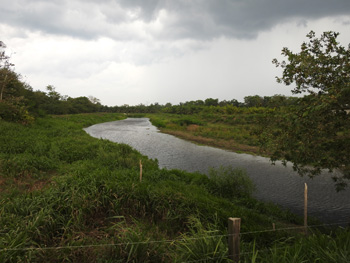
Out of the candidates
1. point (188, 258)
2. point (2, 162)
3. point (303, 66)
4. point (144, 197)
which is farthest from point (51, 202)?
point (303, 66)

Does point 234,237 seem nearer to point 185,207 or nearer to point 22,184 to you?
point 185,207

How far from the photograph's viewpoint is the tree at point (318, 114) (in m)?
5.34

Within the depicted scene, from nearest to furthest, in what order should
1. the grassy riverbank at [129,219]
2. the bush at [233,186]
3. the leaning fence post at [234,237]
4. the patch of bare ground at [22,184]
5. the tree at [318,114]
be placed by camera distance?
1. the leaning fence post at [234,237]
2. the grassy riverbank at [129,219]
3. the tree at [318,114]
4. the patch of bare ground at [22,184]
5. the bush at [233,186]

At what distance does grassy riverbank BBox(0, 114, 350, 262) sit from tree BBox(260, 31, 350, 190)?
2.12 metres

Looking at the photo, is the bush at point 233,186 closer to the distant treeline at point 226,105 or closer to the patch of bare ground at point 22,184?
the distant treeline at point 226,105

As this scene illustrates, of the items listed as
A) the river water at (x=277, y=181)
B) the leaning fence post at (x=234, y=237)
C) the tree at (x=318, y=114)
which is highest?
the tree at (x=318, y=114)

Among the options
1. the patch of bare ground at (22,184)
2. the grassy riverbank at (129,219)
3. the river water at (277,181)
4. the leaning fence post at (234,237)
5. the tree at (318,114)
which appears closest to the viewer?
the leaning fence post at (234,237)

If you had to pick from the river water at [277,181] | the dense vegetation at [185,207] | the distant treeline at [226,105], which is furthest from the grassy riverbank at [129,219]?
the distant treeline at [226,105]

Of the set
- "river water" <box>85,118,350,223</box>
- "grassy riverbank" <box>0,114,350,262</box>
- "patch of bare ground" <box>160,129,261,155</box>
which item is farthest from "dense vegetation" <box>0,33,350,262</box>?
"patch of bare ground" <box>160,129,261,155</box>

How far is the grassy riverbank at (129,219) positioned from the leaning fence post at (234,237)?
22 cm

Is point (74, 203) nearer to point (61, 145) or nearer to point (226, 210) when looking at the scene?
point (226, 210)

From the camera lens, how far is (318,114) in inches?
210

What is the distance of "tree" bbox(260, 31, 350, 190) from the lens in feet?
17.5

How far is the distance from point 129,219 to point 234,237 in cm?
355
